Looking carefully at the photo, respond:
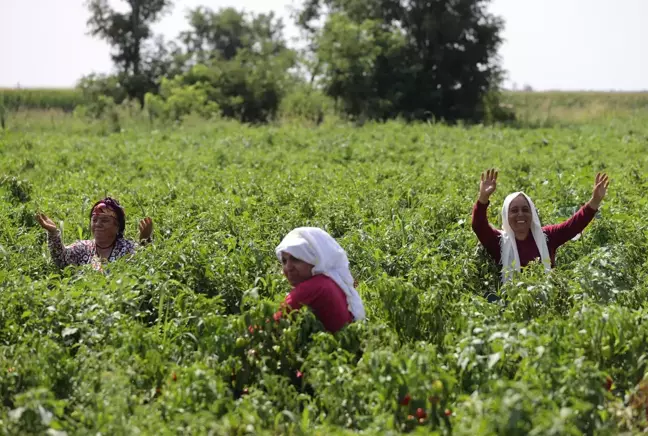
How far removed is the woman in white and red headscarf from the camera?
6.36 metres

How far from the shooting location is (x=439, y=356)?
3.89 metres

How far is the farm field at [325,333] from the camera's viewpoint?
3.30 meters

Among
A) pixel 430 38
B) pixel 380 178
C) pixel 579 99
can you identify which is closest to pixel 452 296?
pixel 380 178

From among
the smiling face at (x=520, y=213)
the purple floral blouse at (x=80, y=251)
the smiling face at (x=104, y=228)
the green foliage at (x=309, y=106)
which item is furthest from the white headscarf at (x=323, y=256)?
the green foliage at (x=309, y=106)

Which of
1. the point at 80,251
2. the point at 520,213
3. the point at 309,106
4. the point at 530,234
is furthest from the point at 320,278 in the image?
the point at 309,106

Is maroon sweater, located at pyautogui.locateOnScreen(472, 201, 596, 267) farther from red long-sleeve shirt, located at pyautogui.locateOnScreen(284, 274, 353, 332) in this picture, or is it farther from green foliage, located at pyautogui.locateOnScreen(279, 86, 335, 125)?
green foliage, located at pyautogui.locateOnScreen(279, 86, 335, 125)

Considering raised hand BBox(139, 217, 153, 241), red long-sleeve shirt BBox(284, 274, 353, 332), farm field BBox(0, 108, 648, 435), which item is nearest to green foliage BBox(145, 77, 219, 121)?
farm field BBox(0, 108, 648, 435)

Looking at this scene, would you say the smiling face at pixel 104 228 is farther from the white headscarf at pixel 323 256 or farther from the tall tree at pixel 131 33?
the tall tree at pixel 131 33

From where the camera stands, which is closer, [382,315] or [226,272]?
[382,315]

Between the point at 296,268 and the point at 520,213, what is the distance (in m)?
2.34

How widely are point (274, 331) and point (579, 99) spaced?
52795 millimetres

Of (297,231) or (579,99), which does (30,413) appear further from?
(579,99)

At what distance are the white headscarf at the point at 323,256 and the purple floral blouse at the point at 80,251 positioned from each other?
227 centimetres

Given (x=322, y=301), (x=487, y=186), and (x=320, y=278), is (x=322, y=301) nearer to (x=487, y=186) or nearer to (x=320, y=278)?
(x=320, y=278)
